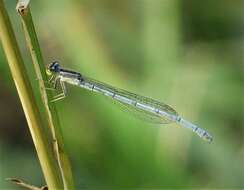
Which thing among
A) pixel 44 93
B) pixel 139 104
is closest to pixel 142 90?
pixel 139 104

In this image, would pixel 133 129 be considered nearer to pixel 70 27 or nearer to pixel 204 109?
pixel 204 109

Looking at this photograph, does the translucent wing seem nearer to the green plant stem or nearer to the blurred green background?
the blurred green background

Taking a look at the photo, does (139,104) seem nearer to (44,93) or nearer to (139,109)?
(139,109)

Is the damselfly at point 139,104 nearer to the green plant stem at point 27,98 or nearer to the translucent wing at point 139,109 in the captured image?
the translucent wing at point 139,109

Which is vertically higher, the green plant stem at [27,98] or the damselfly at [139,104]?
the damselfly at [139,104]

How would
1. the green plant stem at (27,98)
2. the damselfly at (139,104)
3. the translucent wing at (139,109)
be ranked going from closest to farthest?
the green plant stem at (27,98), the damselfly at (139,104), the translucent wing at (139,109)

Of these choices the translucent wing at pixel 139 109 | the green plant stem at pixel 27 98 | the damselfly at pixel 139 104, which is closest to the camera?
the green plant stem at pixel 27 98

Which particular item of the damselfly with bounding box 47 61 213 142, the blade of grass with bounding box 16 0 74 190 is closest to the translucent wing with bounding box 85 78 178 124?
the damselfly with bounding box 47 61 213 142

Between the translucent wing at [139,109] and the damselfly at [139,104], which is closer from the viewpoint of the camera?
the damselfly at [139,104]

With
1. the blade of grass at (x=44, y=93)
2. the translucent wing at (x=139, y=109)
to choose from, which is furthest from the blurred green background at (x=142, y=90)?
the blade of grass at (x=44, y=93)
